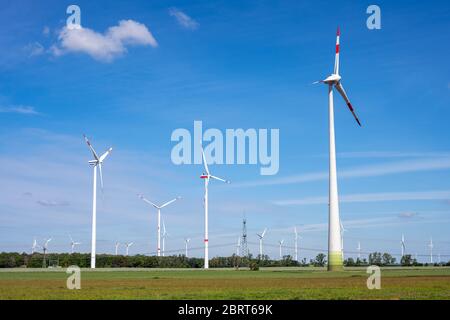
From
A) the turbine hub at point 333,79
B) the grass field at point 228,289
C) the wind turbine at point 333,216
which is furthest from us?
the turbine hub at point 333,79

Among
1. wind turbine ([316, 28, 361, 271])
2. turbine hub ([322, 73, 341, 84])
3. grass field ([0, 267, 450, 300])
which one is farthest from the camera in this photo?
turbine hub ([322, 73, 341, 84])

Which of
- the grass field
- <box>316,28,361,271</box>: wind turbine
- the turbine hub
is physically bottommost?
the grass field

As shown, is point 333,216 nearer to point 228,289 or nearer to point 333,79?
point 333,79

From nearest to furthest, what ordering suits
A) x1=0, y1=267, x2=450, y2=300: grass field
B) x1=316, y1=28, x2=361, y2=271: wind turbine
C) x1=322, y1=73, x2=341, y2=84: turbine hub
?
x1=0, y1=267, x2=450, y2=300: grass field → x1=316, y1=28, x2=361, y2=271: wind turbine → x1=322, y1=73, x2=341, y2=84: turbine hub

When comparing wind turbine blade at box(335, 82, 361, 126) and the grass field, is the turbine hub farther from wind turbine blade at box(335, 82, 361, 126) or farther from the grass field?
the grass field

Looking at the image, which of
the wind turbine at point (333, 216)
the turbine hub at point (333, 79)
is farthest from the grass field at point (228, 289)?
the turbine hub at point (333, 79)

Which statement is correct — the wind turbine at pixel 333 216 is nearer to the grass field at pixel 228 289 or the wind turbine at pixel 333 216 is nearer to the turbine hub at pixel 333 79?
the turbine hub at pixel 333 79

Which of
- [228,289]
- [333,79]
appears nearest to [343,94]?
[333,79]

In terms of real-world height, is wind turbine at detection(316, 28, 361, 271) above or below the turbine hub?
below

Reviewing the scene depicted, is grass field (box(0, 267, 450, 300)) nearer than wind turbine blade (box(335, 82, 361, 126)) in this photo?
Yes

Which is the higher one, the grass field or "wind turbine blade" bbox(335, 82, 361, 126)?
"wind turbine blade" bbox(335, 82, 361, 126)

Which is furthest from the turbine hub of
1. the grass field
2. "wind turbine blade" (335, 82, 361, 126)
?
the grass field
